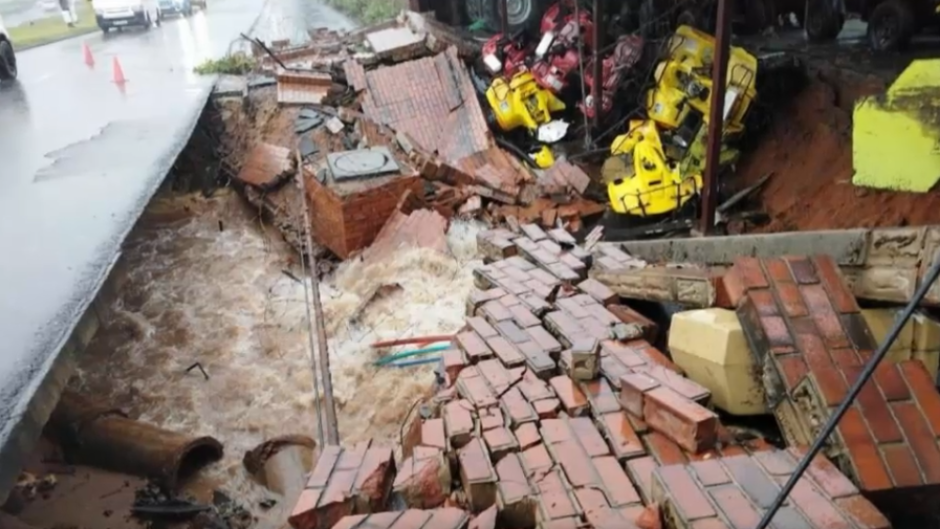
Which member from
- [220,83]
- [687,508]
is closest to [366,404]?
[687,508]

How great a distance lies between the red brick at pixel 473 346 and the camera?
3953mm

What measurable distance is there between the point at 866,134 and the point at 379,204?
519cm

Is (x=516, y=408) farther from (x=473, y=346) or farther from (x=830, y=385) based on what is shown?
(x=830, y=385)

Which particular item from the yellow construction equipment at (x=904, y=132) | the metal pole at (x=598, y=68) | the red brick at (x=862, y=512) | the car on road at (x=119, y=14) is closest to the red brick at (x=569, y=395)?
the red brick at (x=862, y=512)

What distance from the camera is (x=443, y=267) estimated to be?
7.43 metres

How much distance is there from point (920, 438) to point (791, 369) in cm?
54

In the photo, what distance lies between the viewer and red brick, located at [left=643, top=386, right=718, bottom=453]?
2.94 metres

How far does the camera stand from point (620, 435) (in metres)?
3.15

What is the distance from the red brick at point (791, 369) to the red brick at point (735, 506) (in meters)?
0.70

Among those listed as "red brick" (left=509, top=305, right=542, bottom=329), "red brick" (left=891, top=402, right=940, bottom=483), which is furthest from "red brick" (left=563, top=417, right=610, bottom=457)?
"red brick" (left=891, top=402, right=940, bottom=483)

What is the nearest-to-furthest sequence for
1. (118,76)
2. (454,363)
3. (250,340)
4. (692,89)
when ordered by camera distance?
(454,363) → (250,340) → (692,89) → (118,76)

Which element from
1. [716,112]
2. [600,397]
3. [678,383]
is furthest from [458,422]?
[716,112]

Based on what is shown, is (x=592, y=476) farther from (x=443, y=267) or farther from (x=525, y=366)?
(x=443, y=267)

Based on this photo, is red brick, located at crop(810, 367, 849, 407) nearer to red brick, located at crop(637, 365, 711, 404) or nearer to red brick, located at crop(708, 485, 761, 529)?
red brick, located at crop(637, 365, 711, 404)
